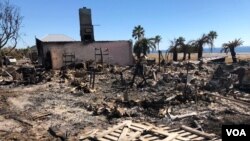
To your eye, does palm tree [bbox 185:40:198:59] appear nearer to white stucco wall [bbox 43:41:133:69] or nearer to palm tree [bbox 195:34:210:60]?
palm tree [bbox 195:34:210:60]

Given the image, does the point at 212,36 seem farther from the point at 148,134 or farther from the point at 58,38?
the point at 148,134

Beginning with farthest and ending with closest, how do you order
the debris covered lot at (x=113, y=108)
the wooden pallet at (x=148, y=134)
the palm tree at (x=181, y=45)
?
1. the palm tree at (x=181, y=45)
2. the debris covered lot at (x=113, y=108)
3. the wooden pallet at (x=148, y=134)

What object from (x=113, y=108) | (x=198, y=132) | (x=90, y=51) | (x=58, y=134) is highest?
(x=90, y=51)

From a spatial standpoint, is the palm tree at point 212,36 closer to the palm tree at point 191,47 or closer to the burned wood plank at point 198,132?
the palm tree at point 191,47

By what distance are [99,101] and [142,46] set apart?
172 ft

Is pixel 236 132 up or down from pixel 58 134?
up

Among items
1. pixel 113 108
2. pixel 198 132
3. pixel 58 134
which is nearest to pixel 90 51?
pixel 113 108

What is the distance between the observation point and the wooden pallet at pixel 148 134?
32.5ft

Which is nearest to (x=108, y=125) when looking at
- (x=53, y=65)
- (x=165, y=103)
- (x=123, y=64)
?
(x=165, y=103)

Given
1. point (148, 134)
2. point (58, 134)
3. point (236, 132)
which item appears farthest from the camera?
point (58, 134)

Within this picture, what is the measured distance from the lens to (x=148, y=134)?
1043 centimetres

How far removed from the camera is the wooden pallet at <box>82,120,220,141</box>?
9914 millimetres

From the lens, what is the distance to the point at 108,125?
11742mm

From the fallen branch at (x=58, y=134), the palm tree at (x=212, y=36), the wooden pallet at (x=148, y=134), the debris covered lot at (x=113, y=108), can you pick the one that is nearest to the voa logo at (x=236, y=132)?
the wooden pallet at (x=148, y=134)
